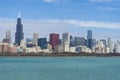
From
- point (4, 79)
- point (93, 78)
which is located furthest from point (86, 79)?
point (4, 79)

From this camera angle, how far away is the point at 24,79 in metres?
57.8

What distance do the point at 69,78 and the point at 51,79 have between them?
291 cm

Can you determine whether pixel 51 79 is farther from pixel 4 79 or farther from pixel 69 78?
pixel 4 79

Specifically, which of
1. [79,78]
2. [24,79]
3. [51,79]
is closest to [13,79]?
[24,79]

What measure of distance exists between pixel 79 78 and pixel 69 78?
147cm

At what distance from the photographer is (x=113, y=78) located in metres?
61.2

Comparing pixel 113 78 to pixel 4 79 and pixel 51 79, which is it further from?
pixel 4 79

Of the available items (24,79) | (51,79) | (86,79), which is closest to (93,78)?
(86,79)

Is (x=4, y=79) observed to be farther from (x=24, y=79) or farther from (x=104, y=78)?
(x=104, y=78)

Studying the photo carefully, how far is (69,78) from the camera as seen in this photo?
60.9m

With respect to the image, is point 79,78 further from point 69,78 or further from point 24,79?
point 24,79

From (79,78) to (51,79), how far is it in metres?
4.11

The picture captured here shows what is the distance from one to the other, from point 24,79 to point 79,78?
8123 mm

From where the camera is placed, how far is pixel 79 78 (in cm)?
6053
